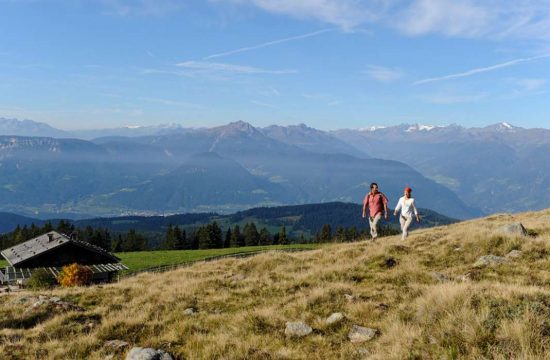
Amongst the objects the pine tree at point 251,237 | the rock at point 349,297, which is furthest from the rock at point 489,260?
the pine tree at point 251,237

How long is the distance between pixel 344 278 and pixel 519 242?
24.0ft

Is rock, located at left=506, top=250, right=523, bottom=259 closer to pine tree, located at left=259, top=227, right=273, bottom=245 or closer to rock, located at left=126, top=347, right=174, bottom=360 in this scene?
rock, located at left=126, top=347, right=174, bottom=360

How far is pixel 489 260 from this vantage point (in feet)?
45.6

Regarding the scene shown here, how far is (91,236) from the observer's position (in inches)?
4469

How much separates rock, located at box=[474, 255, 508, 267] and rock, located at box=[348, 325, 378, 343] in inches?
277

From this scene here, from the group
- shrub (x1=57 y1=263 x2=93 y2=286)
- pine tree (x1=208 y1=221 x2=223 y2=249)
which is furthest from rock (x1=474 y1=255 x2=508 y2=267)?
pine tree (x1=208 y1=221 x2=223 y2=249)

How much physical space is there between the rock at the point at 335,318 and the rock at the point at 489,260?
6688 mm

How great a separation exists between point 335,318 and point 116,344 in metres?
4.69

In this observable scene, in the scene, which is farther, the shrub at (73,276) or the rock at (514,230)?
the shrub at (73,276)

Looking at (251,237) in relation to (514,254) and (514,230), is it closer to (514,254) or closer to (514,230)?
(514,230)

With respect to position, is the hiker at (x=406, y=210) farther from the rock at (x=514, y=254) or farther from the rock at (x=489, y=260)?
the rock at (x=489, y=260)

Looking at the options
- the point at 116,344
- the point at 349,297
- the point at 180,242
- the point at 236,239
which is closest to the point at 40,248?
the point at 116,344

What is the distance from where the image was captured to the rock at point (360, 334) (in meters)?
8.03

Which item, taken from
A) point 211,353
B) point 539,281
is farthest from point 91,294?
point 539,281
